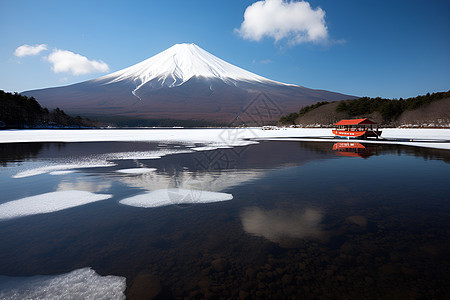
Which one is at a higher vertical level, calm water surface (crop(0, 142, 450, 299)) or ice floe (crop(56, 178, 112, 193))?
ice floe (crop(56, 178, 112, 193))

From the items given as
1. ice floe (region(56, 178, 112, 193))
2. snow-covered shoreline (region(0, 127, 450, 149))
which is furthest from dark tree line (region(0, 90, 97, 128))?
ice floe (region(56, 178, 112, 193))

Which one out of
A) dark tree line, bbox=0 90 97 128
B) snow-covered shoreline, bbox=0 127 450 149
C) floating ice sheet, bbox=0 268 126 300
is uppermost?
dark tree line, bbox=0 90 97 128

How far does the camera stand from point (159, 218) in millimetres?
6680

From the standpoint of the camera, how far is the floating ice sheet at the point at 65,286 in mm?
3613

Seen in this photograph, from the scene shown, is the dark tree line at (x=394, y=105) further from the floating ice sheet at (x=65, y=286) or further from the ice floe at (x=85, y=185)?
the floating ice sheet at (x=65, y=286)

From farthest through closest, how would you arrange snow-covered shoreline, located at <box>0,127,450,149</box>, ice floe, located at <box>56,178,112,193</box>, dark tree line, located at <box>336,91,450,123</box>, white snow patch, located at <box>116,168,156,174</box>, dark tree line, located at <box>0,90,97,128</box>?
dark tree line, located at <box>336,91,450,123</box>, dark tree line, located at <box>0,90,97,128</box>, snow-covered shoreline, located at <box>0,127,450,149</box>, white snow patch, located at <box>116,168,156,174</box>, ice floe, located at <box>56,178,112,193</box>

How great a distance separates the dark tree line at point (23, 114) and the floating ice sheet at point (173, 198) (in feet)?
340

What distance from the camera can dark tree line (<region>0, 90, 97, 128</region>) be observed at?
8581 cm

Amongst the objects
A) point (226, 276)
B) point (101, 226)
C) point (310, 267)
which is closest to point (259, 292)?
point (226, 276)

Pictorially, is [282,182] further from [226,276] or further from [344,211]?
[226,276]

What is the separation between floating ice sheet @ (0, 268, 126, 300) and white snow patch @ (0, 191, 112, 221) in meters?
3.83

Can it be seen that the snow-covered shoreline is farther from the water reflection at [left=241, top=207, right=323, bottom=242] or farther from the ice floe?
the water reflection at [left=241, top=207, right=323, bottom=242]

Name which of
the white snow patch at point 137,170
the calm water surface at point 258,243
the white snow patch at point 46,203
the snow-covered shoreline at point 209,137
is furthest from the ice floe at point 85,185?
the snow-covered shoreline at point 209,137

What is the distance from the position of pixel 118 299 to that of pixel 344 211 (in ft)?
20.3
